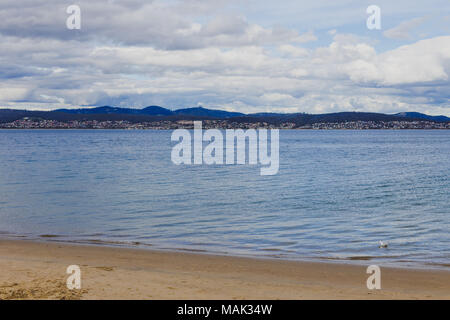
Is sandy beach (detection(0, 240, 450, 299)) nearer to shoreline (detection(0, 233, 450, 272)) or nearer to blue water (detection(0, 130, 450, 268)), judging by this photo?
shoreline (detection(0, 233, 450, 272))

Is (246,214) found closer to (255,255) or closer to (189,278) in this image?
(255,255)

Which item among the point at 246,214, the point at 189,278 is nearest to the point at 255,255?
the point at 189,278

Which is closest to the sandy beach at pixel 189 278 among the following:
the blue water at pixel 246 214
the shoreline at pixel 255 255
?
the shoreline at pixel 255 255

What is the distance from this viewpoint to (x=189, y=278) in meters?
12.4

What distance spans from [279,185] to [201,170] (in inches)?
584

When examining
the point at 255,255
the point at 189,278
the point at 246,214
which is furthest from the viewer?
the point at 246,214

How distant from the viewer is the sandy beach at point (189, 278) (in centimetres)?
1068

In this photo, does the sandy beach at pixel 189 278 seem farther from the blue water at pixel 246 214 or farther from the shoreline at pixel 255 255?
the blue water at pixel 246 214

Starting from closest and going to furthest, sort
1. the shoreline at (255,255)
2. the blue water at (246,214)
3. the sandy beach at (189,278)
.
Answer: the sandy beach at (189,278) → the shoreline at (255,255) → the blue water at (246,214)

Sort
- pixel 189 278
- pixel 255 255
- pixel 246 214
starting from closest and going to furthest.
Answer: pixel 189 278 → pixel 255 255 → pixel 246 214

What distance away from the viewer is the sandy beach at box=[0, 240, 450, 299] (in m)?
10.7

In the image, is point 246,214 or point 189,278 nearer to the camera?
point 189,278

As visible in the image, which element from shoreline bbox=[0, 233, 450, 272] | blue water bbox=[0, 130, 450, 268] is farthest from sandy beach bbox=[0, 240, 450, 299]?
blue water bbox=[0, 130, 450, 268]
